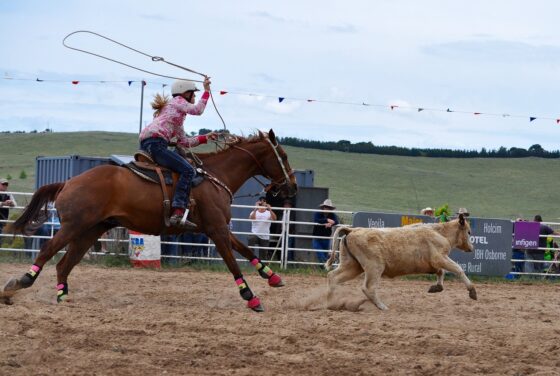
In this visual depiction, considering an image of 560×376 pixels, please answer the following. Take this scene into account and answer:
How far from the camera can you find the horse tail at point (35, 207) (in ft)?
36.4

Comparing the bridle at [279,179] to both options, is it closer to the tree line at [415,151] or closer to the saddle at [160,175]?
the saddle at [160,175]

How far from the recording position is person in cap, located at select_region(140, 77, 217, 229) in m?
10.6

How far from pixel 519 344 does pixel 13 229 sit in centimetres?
576

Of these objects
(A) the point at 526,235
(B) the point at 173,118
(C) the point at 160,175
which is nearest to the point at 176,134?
(B) the point at 173,118

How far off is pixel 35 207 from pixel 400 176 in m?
37.7

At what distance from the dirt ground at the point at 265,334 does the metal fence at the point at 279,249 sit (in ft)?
14.0

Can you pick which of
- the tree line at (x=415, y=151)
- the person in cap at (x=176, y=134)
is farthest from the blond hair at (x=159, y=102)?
the tree line at (x=415, y=151)

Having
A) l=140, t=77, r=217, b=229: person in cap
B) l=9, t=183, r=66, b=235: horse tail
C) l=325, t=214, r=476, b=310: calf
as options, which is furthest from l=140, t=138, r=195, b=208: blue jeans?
l=325, t=214, r=476, b=310: calf

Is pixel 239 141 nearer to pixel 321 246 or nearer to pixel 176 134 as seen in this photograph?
pixel 176 134

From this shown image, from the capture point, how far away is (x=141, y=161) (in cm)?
1097

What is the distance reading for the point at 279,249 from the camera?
17250mm

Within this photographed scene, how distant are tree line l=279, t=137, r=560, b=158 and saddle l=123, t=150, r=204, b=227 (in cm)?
4113

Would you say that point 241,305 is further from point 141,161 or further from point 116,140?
point 116,140

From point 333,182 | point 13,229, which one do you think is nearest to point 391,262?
point 13,229
